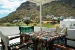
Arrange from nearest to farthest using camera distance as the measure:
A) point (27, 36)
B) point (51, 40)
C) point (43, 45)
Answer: point (51, 40) < point (43, 45) < point (27, 36)

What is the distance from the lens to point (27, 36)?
246 centimetres

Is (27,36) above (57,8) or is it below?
below

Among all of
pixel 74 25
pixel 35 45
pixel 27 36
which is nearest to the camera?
pixel 35 45

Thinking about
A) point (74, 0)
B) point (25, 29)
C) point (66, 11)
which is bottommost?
point (25, 29)

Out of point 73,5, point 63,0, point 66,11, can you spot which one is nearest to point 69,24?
point 66,11

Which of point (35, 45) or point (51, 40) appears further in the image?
point (35, 45)

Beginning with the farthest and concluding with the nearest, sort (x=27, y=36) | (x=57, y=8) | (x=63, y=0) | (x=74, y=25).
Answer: (x=63, y=0) → (x=57, y=8) → (x=74, y=25) → (x=27, y=36)

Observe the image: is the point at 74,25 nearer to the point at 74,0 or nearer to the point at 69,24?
the point at 69,24

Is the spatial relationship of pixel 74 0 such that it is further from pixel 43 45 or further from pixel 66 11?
pixel 43 45

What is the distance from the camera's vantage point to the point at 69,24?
544 cm

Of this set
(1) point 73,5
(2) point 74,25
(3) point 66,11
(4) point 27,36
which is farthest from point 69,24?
(1) point 73,5

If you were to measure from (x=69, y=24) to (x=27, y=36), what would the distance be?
3496 millimetres

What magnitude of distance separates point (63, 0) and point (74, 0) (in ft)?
7.94

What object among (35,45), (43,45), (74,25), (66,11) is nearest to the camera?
(43,45)
